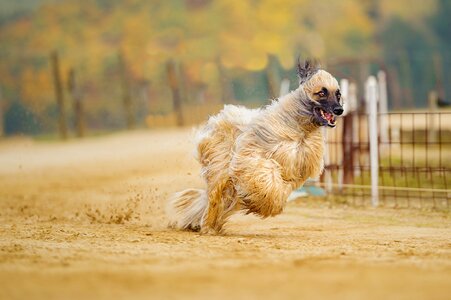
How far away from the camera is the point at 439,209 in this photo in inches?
456

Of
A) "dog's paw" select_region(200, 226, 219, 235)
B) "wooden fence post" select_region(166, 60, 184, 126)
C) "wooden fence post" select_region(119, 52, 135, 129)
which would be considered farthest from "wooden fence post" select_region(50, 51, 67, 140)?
"dog's paw" select_region(200, 226, 219, 235)

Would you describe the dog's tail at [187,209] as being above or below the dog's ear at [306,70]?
below

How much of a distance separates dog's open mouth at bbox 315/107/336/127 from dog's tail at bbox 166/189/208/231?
1301 mm

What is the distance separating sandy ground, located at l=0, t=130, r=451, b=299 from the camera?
18.5 ft

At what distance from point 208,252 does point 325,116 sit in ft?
6.17

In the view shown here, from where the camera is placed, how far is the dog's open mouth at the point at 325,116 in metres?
8.55

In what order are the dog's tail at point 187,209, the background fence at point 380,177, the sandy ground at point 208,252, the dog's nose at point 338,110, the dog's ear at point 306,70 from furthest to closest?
the background fence at point 380,177, the dog's tail at point 187,209, the dog's ear at point 306,70, the dog's nose at point 338,110, the sandy ground at point 208,252

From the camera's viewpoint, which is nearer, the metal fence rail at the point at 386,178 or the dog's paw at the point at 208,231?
the dog's paw at the point at 208,231

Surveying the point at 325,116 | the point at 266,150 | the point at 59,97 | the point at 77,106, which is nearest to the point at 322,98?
the point at 325,116

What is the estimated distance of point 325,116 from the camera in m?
8.60

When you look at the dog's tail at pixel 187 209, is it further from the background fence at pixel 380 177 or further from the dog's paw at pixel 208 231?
the background fence at pixel 380 177

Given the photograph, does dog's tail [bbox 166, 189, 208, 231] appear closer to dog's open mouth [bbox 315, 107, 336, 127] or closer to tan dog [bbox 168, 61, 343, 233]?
tan dog [bbox 168, 61, 343, 233]

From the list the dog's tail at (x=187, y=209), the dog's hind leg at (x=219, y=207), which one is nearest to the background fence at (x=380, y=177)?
the dog's tail at (x=187, y=209)

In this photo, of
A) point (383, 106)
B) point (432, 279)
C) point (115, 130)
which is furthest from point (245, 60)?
point (432, 279)
